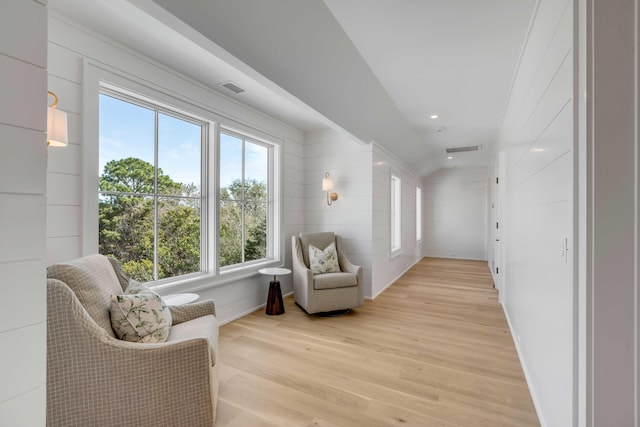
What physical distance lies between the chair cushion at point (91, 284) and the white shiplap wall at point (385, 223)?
3.17 metres

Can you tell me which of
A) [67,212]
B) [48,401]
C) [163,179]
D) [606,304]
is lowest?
[48,401]

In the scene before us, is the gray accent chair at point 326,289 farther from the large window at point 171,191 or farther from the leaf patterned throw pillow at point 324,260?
the large window at point 171,191

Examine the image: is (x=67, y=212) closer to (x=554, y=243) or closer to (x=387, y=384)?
(x=387, y=384)

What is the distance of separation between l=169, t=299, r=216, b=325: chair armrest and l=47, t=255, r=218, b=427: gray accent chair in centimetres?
52

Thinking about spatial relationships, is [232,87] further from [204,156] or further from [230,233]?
[230,233]

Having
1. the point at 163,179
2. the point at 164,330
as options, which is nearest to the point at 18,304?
the point at 164,330

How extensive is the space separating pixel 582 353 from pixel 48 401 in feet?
6.94

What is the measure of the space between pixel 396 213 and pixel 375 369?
3.76m

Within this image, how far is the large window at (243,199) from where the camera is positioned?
3348 mm

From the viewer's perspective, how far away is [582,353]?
100cm

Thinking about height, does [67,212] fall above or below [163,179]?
below

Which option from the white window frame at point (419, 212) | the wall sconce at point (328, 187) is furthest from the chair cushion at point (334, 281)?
the white window frame at point (419, 212)

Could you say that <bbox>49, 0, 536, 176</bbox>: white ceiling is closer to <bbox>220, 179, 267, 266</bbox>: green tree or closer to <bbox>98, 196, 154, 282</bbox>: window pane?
<bbox>220, 179, 267, 266</bbox>: green tree

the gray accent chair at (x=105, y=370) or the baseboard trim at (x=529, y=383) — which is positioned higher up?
the gray accent chair at (x=105, y=370)
